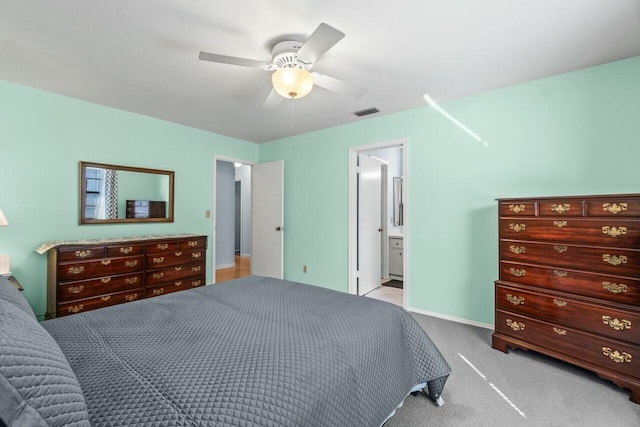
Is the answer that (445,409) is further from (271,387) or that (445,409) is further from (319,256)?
(319,256)

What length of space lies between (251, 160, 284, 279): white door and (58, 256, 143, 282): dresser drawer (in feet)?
6.43

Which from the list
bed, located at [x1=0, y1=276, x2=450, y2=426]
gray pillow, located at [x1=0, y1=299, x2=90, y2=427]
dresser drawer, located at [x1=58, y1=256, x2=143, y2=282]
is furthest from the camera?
dresser drawer, located at [x1=58, y1=256, x2=143, y2=282]

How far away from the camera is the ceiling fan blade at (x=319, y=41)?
1568 millimetres

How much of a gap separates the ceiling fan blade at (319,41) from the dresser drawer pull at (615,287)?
94.1 inches

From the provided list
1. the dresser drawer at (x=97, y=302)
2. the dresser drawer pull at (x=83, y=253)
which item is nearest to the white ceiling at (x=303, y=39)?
the dresser drawer pull at (x=83, y=253)

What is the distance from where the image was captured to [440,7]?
173cm

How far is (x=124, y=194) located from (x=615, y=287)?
469 centimetres

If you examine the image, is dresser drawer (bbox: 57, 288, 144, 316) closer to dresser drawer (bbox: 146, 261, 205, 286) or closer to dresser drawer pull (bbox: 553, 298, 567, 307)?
dresser drawer (bbox: 146, 261, 205, 286)

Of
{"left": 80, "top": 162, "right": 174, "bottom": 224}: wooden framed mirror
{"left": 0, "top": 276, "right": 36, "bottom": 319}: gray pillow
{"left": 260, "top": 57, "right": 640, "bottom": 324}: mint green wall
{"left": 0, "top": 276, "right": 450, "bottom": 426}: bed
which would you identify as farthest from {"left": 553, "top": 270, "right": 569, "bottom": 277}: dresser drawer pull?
{"left": 80, "top": 162, "right": 174, "bottom": 224}: wooden framed mirror

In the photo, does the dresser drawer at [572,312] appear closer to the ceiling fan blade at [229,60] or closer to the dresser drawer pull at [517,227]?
the dresser drawer pull at [517,227]

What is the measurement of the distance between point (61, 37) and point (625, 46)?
404 cm

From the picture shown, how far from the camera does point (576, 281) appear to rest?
210 centimetres

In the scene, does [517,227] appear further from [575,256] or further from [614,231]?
[614,231]

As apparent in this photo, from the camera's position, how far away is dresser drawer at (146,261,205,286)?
3.24m
